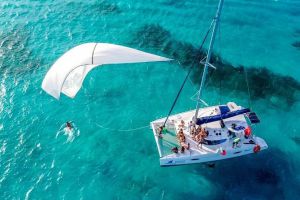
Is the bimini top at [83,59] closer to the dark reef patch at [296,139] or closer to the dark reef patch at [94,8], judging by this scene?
the dark reef patch at [296,139]

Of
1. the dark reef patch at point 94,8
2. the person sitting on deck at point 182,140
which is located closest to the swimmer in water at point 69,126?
the person sitting on deck at point 182,140

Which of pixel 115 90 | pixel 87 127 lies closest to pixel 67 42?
pixel 115 90

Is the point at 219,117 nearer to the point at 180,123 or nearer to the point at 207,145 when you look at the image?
the point at 207,145

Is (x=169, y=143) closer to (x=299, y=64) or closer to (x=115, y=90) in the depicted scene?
(x=115, y=90)

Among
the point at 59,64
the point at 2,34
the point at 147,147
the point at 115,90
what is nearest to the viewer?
the point at 59,64

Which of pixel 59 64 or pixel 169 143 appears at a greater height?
pixel 59 64

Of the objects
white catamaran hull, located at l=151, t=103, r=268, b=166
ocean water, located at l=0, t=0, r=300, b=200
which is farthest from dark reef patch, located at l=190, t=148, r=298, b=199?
white catamaran hull, located at l=151, t=103, r=268, b=166
